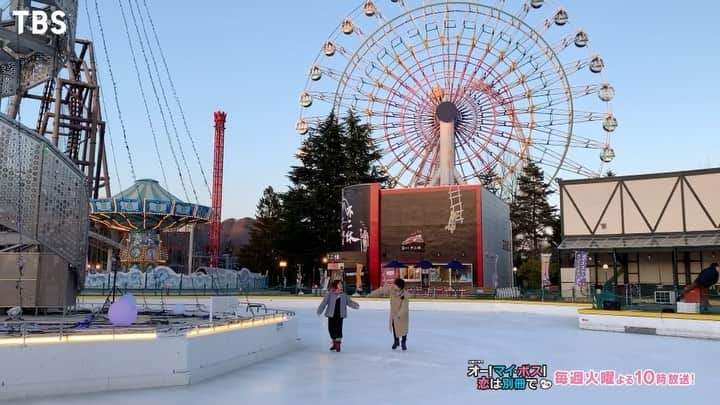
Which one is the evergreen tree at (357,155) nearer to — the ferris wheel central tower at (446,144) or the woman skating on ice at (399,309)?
the ferris wheel central tower at (446,144)

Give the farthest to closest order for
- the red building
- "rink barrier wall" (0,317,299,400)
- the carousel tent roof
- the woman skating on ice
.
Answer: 1. the red building
2. the carousel tent roof
3. the woman skating on ice
4. "rink barrier wall" (0,317,299,400)

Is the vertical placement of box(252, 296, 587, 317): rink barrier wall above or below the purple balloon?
below

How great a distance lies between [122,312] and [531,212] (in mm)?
63512

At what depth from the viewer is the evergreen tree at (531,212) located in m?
66.4

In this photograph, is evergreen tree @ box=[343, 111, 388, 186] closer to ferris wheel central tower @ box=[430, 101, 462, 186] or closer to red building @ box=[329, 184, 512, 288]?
ferris wheel central tower @ box=[430, 101, 462, 186]

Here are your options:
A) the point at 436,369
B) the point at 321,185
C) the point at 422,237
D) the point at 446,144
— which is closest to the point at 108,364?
the point at 436,369

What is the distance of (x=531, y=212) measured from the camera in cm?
6725

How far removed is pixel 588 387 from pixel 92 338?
19.8 feet

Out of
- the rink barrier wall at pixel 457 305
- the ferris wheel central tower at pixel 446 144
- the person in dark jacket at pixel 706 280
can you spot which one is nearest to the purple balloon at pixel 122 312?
the person in dark jacket at pixel 706 280

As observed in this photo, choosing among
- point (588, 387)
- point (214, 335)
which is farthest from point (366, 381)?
point (588, 387)

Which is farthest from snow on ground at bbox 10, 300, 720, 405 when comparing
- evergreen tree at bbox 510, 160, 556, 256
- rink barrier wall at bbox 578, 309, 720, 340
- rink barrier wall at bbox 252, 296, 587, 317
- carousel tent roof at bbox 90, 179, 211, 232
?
Result: evergreen tree at bbox 510, 160, 556, 256

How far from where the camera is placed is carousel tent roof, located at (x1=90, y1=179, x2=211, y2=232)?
106 ft

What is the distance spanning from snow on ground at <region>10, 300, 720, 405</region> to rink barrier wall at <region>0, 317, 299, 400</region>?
221mm

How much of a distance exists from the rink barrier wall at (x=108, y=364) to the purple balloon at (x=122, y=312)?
112 cm
